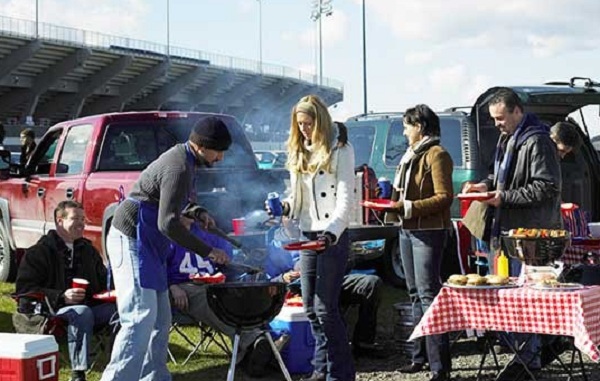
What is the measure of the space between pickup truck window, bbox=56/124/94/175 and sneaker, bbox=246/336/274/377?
9.95 feet

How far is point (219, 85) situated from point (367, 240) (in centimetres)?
5255

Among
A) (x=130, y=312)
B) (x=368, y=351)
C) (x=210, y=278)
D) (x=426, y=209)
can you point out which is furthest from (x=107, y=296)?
(x=426, y=209)

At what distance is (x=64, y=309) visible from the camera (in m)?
5.65

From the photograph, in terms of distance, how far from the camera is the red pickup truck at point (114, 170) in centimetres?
745

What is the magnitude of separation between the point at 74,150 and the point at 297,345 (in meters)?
3.49

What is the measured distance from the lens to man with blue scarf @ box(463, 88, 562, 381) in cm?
546

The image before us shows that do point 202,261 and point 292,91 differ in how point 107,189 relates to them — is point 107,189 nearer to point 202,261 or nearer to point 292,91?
point 202,261

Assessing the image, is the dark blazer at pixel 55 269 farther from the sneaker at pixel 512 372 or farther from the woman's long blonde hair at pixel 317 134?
the sneaker at pixel 512 372

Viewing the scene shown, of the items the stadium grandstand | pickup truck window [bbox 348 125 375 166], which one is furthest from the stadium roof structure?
pickup truck window [bbox 348 125 375 166]

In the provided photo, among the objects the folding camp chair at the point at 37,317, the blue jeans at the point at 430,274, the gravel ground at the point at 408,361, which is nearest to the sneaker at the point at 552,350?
the gravel ground at the point at 408,361

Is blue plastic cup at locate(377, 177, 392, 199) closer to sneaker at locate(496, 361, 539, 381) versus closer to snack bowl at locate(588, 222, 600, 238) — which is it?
snack bowl at locate(588, 222, 600, 238)

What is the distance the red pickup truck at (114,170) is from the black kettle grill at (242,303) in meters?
2.26

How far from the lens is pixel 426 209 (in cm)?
560

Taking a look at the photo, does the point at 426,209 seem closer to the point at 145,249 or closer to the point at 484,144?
the point at 145,249
